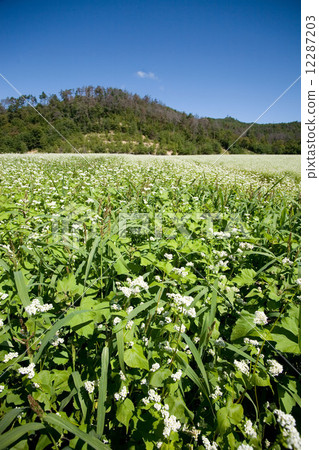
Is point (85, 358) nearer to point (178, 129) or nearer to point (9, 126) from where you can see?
point (9, 126)

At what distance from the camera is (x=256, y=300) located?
2.00 m

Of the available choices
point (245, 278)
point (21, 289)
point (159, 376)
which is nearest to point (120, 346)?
point (159, 376)

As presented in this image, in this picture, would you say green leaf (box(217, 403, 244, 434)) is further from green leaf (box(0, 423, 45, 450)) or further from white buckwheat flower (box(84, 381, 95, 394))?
green leaf (box(0, 423, 45, 450))

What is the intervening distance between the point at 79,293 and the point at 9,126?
4880 cm

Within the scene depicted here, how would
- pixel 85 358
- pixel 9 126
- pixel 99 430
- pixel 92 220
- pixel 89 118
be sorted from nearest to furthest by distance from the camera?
pixel 99 430
pixel 85 358
pixel 92 220
pixel 9 126
pixel 89 118

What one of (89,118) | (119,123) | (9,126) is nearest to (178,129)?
(119,123)

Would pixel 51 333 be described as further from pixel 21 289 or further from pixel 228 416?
pixel 228 416

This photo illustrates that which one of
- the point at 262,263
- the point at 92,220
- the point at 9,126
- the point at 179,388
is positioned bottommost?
the point at 179,388

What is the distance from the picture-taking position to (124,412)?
1.16m

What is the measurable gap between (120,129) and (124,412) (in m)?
66.2

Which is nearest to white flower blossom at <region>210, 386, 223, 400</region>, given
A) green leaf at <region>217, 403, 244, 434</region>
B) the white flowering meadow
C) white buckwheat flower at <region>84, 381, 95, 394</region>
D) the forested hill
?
the white flowering meadow
